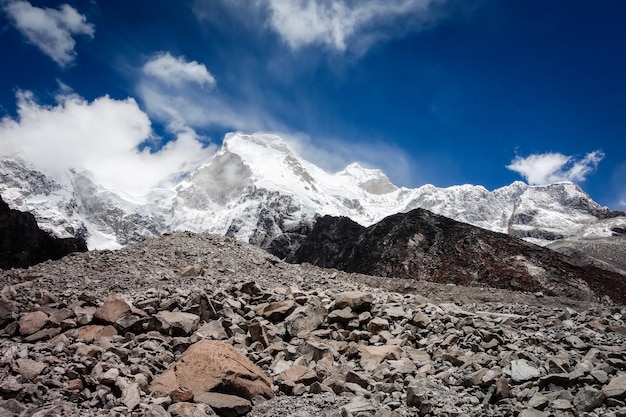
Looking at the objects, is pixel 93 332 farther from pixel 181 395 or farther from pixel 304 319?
pixel 304 319

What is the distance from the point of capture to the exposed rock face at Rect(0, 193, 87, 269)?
61.2 metres

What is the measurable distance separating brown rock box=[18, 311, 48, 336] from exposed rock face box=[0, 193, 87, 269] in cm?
6075

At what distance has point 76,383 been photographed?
672 centimetres

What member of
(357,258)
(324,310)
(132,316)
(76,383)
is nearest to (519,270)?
(357,258)

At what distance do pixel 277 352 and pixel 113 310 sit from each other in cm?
399

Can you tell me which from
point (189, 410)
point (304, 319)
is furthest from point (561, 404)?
point (304, 319)

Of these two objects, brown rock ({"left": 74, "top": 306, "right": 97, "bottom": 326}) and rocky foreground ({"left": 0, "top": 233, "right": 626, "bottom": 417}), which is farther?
brown rock ({"left": 74, "top": 306, "right": 97, "bottom": 326})

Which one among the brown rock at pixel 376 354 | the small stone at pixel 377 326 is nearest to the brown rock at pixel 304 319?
the small stone at pixel 377 326

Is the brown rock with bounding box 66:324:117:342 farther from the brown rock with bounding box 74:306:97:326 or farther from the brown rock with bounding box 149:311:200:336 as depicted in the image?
the brown rock with bounding box 149:311:200:336

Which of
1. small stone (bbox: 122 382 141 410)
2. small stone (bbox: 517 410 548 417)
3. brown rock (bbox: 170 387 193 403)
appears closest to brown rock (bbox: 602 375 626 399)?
small stone (bbox: 517 410 548 417)

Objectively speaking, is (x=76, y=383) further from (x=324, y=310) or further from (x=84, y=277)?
(x=84, y=277)

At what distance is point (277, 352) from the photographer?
945 cm

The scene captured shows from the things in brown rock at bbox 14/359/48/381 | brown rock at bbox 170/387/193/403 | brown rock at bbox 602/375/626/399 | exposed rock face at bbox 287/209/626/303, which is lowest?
brown rock at bbox 14/359/48/381

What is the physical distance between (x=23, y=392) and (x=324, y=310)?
23.0 ft
